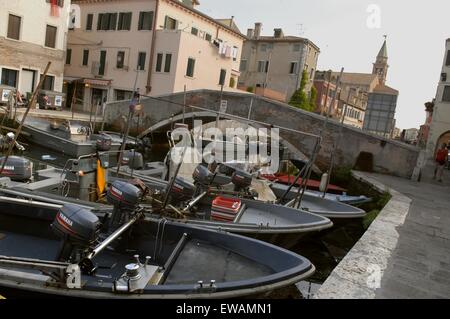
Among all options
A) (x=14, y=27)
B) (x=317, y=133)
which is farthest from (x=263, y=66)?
(x=317, y=133)

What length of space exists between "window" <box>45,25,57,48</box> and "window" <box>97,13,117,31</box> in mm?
3321

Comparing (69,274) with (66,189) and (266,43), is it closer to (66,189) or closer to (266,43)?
(66,189)

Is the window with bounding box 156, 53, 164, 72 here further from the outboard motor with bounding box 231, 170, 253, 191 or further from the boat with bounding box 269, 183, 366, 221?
the outboard motor with bounding box 231, 170, 253, 191

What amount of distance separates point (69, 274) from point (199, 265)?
1.49 metres

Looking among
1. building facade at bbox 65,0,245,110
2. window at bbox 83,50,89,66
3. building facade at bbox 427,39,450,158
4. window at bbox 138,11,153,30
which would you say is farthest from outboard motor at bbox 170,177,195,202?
building facade at bbox 427,39,450,158

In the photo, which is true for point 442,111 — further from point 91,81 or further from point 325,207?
point 91,81

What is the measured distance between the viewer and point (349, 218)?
796 centimetres

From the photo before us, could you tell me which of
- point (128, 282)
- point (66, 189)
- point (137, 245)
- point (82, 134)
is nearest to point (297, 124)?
point (82, 134)

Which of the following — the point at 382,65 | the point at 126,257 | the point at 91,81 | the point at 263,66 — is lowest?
the point at 126,257

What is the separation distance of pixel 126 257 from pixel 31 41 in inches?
804

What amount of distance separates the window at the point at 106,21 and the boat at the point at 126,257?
21.9 metres

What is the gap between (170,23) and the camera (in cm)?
2356

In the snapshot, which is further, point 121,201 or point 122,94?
point 122,94

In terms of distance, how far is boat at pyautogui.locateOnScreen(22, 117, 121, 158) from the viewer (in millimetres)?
14273
